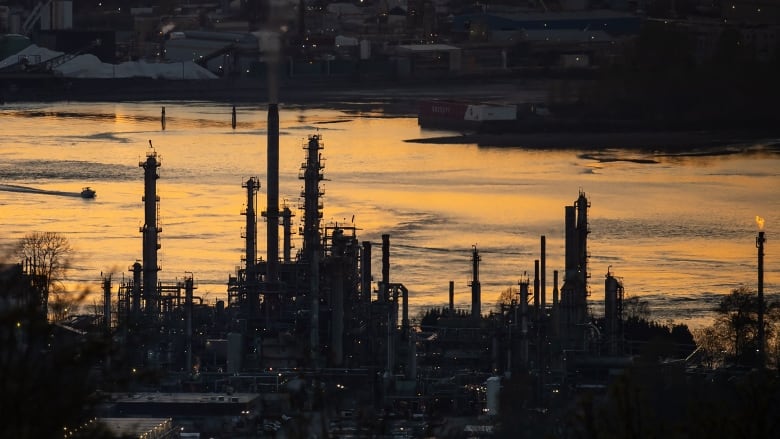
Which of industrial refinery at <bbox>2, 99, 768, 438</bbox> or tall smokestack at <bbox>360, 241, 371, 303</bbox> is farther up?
tall smokestack at <bbox>360, 241, 371, 303</bbox>

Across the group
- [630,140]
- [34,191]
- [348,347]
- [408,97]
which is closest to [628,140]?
[630,140]

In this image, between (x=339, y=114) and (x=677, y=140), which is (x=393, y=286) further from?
(x=339, y=114)

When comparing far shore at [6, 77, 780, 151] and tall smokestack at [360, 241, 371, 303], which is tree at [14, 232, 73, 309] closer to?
tall smokestack at [360, 241, 371, 303]

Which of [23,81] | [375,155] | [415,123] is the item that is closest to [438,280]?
[375,155]

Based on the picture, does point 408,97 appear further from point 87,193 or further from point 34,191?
point 87,193

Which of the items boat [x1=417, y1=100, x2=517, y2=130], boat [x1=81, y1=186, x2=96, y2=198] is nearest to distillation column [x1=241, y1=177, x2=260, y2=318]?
boat [x1=81, y1=186, x2=96, y2=198]

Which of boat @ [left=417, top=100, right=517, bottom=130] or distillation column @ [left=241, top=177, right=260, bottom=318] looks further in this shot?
boat @ [left=417, top=100, right=517, bottom=130]
